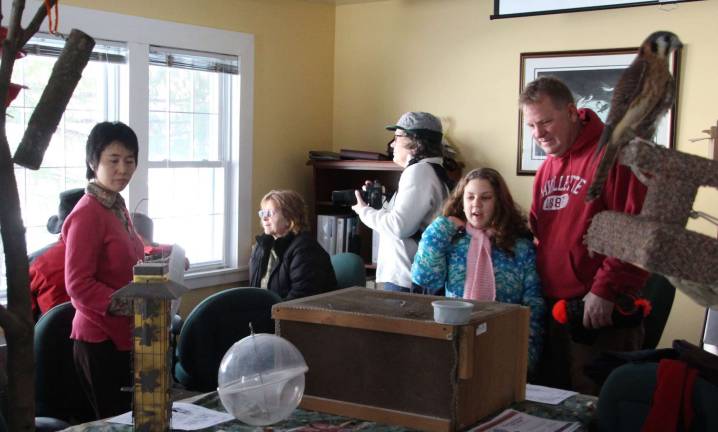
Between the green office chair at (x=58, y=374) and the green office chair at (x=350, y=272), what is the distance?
5.38ft

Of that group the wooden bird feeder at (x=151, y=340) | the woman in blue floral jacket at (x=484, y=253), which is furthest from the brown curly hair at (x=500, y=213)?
the wooden bird feeder at (x=151, y=340)

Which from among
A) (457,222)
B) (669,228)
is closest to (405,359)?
(669,228)

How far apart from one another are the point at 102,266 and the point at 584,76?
2.93 meters

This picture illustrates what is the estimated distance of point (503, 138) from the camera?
4562 millimetres

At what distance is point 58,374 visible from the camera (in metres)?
2.35

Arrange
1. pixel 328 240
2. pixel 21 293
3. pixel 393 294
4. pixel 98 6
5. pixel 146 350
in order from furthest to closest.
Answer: pixel 328 240
pixel 98 6
pixel 393 294
pixel 146 350
pixel 21 293

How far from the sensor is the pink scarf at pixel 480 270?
2.41m

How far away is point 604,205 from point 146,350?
4.44ft

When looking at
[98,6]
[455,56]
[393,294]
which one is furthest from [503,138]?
[393,294]

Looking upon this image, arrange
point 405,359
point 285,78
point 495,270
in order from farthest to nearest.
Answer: point 285,78 < point 495,270 < point 405,359

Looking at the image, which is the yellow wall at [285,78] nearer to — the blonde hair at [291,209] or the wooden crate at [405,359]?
the blonde hair at [291,209]

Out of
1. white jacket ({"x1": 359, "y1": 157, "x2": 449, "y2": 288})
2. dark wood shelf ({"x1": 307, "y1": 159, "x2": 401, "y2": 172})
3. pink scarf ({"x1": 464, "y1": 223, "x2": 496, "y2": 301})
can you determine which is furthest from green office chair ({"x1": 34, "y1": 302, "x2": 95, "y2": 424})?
dark wood shelf ({"x1": 307, "y1": 159, "x2": 401, "y2": 172})

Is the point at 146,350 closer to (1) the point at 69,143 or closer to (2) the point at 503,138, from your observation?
(1) the point at 69,143

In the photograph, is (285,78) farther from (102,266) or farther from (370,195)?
(102,266)
